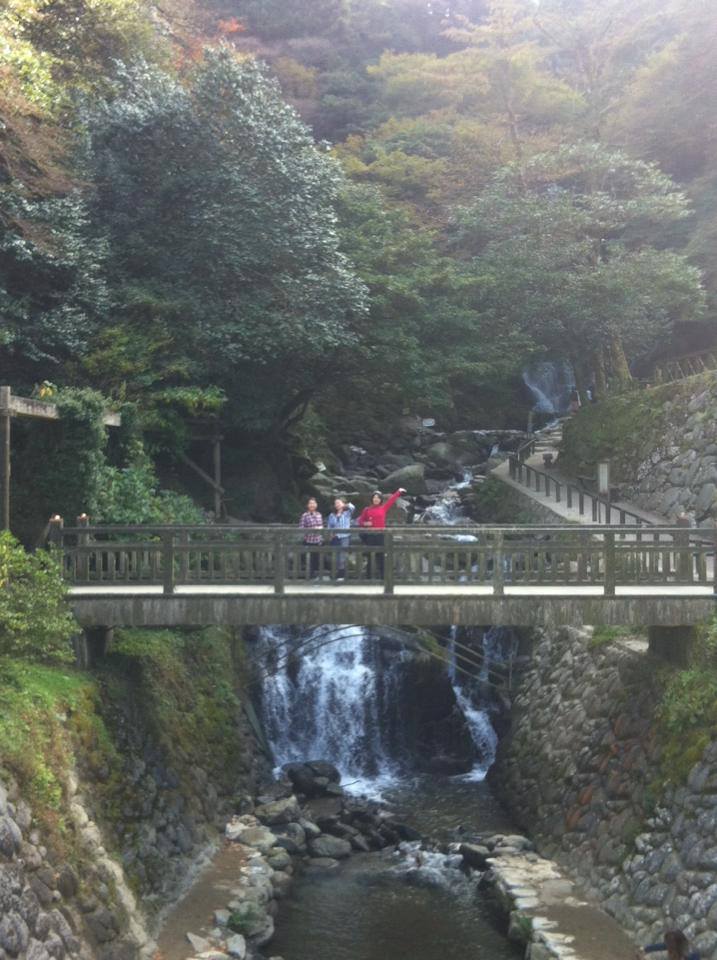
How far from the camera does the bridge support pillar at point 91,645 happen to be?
14789 millimetres

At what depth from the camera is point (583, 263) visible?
33812 mm

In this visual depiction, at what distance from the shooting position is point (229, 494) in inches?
1120

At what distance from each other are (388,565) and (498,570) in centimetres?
165

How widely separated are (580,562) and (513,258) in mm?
20480

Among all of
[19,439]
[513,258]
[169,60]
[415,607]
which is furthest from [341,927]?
[169,60]

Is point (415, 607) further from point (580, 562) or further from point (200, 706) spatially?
point (200, 706)

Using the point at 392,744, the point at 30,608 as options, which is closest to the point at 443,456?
the point at 392,744

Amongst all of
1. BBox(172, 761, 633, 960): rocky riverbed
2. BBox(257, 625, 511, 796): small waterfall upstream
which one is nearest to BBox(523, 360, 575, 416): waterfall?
BBox(257, 625, 511, 796): small waterfall upstream

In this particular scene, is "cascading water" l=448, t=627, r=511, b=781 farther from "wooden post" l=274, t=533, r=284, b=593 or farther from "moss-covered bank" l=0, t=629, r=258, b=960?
"wooden post" l=274, t=533, r=284, b=593

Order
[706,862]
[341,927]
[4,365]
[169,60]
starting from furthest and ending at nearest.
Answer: [169,60]
[4,365]
[341,927]
[706,862]

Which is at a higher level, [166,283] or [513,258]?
[513,258]

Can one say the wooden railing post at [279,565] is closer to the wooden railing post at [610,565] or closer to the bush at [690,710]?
the wooden railing post at [610,565]

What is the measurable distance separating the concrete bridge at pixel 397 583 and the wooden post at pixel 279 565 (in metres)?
0.02

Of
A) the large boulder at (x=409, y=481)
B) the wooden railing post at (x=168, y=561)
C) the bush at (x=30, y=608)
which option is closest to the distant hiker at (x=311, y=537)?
the wooden railing post at (x=168, y=561)
